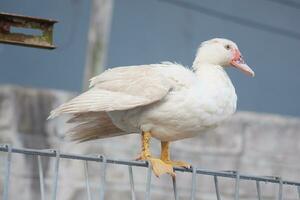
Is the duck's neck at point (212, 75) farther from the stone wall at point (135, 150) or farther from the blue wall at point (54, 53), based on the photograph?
the blue wall at point (54, 53)

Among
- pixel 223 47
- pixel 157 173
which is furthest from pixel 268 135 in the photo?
pixel 157 173

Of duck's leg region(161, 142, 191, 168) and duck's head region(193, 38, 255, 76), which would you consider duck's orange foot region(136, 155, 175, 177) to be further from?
duck's head region(193, 38, 255, 76)

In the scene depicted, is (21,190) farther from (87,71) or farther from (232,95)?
(232,95)

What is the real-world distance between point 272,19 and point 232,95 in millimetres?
4125

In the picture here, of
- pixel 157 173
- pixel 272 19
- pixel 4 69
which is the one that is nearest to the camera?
pixel 157 173

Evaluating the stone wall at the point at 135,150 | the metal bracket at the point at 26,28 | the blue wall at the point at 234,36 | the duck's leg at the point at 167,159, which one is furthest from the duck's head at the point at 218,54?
the blue wall at the point at 234,36

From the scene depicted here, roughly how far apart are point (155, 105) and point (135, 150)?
213 centimetres

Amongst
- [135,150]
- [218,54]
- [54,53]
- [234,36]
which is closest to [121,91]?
[218,54]

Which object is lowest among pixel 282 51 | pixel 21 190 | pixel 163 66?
pixel 21 190

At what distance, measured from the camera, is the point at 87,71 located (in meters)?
6.40

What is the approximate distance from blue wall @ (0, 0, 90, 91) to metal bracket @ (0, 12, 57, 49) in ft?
12.9

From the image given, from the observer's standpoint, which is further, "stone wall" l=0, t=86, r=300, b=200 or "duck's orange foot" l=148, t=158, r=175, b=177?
"stone wall" l=0, t=86, r=300, b=200

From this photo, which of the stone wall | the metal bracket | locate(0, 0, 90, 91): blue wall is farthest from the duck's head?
locate(0, 0, 90, 91): blue wall

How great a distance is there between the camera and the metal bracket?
317 cm
